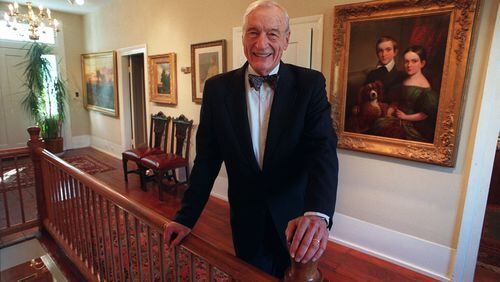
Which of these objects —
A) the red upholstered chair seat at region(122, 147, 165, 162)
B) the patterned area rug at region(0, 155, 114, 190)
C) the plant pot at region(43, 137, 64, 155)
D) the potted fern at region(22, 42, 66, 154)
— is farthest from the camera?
the plant pot at region(43, 137, 64, 155)

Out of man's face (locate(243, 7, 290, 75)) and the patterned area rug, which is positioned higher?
man's face (locate(243, 7, 290, 75))

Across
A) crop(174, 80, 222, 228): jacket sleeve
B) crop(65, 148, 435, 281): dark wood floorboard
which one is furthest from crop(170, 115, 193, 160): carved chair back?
crop(174, 80, 222, 228): jacket sleeve

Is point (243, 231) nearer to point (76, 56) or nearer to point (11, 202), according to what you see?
point (11, 202)

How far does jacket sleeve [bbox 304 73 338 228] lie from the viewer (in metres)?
0.84

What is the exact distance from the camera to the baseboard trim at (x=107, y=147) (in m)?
5.82

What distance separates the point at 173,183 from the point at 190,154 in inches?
21.6

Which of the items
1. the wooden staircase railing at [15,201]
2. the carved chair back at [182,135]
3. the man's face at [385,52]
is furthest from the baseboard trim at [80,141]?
the man's face at [385,52]

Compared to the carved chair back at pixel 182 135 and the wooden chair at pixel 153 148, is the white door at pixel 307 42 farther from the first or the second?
the wooden chair at pixel 153 148

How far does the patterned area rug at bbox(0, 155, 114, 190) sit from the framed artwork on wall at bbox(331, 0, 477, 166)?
4.34m

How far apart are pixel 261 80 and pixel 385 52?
5.16ft

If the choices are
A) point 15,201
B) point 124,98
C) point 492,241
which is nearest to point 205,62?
point 124,98

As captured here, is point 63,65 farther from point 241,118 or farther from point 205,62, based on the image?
point 241,118

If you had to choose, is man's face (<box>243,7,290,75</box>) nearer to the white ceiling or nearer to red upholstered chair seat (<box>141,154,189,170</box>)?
red upholstered chair seat (<box>141,154,189,170</box>)

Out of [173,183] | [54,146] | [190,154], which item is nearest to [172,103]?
[190,154]
